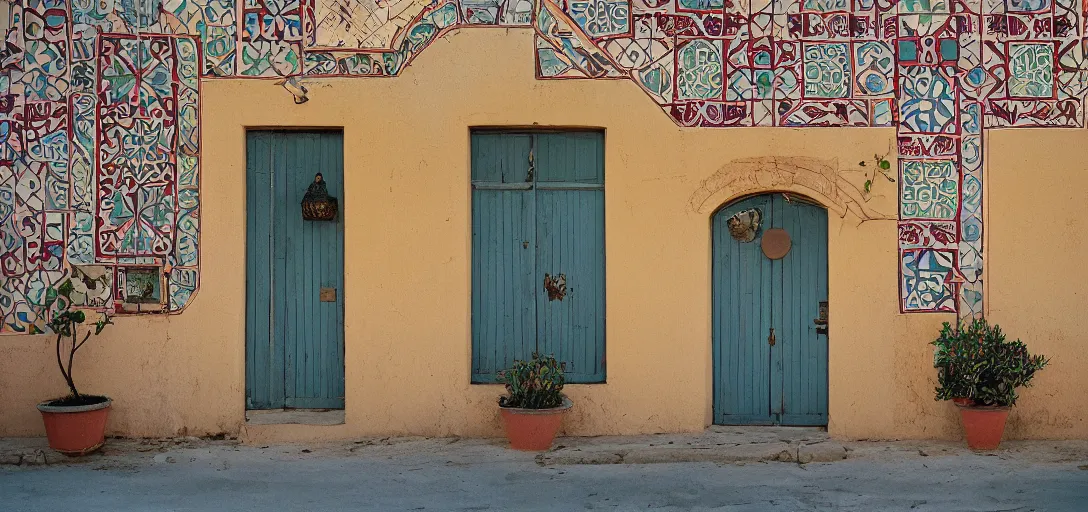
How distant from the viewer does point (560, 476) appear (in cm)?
736

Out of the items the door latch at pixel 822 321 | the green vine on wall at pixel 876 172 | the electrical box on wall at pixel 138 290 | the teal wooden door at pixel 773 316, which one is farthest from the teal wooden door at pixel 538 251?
the electrical box on wall at pixel 138 290

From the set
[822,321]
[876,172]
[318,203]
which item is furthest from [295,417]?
[876,172]

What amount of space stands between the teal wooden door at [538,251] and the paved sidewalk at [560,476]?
792 mm

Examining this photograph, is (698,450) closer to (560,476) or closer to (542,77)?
(560,476)

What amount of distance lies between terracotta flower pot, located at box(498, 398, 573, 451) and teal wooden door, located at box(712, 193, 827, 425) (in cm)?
147

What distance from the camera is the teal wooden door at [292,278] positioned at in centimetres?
844

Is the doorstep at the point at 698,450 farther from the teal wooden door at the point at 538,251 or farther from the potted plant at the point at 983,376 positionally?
the potted plant at the point at 983,376

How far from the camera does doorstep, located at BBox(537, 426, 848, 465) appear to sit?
306 inches

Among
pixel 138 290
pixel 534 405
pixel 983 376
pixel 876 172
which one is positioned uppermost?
pixel 876 172

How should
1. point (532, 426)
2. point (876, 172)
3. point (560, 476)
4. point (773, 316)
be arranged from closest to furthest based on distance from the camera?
point (560, 476), point (532, 426), point (876, 172), point (773, 316)

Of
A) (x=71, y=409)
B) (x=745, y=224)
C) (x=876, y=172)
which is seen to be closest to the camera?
(x=71, y=409)

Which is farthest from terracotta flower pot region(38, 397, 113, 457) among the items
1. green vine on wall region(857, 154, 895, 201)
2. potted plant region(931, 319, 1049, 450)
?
potted plant region(931, 319, 1049, 450)

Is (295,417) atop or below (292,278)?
below

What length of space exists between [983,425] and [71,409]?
6.83m
